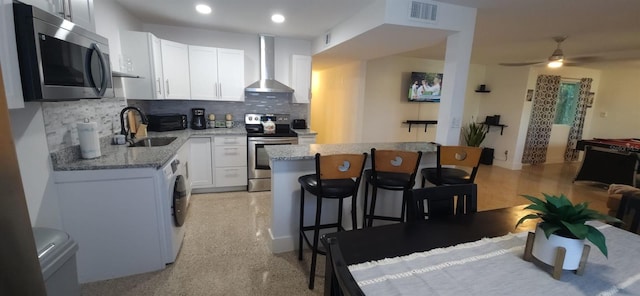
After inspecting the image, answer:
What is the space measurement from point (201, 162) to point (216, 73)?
1254mm

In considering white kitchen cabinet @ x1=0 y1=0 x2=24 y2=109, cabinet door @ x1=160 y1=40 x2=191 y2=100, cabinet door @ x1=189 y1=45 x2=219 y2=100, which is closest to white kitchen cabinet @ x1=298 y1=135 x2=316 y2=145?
cabinet door @ x1=189 y1=45 x2=219 y2=100

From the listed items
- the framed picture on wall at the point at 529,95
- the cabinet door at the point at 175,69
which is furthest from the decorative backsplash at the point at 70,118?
the framed picture on wall at the point at 529,95

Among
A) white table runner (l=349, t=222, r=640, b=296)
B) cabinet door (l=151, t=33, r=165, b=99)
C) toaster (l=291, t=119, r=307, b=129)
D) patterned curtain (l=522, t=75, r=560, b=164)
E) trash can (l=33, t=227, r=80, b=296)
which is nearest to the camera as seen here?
white table runner (l=349, t=222, r=640, b=296)

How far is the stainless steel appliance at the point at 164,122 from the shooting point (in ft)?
11.8

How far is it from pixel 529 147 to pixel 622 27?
3659 millimetres

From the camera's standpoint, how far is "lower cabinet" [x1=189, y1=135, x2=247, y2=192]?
3.72 metres

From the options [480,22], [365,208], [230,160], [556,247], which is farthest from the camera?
[230,160]

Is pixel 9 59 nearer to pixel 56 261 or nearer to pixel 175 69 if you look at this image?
pixel 56 261

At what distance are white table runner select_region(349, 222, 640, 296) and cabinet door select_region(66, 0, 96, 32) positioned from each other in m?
2.16

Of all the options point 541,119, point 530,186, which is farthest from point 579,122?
point 530,186

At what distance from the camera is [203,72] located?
12.5ft

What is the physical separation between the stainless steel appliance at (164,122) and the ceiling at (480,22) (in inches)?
48.6

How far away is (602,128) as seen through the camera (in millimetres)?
6641

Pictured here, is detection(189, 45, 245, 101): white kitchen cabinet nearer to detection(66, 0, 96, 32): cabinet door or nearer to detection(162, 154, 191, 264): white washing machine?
detection(162, 154, 191, 264): white washing machine
